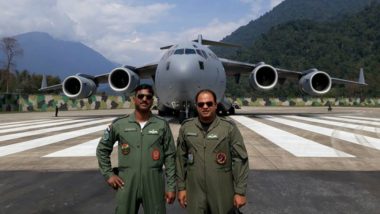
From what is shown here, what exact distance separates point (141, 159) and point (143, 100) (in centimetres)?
51

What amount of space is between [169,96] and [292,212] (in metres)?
9.03

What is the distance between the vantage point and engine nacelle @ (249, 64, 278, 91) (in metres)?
18.4

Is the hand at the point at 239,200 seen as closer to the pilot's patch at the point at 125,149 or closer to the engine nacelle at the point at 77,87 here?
the pilot's patch at the point at 125,149

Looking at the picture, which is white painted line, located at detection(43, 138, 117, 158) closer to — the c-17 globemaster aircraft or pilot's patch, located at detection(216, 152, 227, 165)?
the c-17 globemaster aircraft

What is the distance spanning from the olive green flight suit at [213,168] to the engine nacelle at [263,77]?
615 inches

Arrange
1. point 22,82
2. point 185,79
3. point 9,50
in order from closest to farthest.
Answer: point 185,79 < point 9,50 < point 22,82

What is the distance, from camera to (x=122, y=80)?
19078mm

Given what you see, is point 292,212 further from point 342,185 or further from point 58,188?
point 58,188

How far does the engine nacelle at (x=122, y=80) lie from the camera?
59.4 ft

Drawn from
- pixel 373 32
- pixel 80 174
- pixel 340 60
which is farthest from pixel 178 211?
pixel 373 32

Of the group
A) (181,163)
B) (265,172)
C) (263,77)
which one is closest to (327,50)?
(263,77)

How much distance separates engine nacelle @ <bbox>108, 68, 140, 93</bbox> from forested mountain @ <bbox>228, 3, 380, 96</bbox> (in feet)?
216

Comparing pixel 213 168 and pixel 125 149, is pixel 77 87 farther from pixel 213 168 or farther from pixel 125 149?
A: pixel 213 168

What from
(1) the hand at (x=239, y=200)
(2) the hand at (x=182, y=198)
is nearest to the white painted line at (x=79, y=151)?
(2) the hand at (x=182, y=198)
